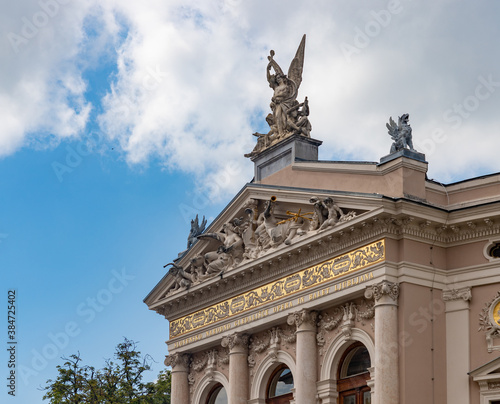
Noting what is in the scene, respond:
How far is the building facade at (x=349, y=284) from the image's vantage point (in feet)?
99.6

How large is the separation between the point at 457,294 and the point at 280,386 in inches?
295

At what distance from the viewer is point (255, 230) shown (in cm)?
3644

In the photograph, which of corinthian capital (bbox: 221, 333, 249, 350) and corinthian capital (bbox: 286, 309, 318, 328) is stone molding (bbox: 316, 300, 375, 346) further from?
corinthian capital (bbox: 221, 333, 249, 350)

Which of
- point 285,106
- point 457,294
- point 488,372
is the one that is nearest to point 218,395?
point 285,106

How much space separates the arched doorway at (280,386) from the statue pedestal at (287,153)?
250 inches

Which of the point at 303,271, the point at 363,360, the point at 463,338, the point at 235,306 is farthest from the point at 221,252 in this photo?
the point at 463,338

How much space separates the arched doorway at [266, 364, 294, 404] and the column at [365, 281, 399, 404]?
5.07 metres

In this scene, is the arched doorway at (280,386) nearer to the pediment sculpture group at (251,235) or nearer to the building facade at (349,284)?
the building facade at (349,284)

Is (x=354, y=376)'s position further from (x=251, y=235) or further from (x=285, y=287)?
(x=251, y=235)

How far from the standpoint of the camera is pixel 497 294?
3025 centimetres

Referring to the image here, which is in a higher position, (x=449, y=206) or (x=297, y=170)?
(x=297, y=170)

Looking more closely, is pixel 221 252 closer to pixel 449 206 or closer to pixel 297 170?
pixel 297 170

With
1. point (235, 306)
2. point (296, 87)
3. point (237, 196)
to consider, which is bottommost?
point (235, 306)

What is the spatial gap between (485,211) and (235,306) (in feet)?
32.4
